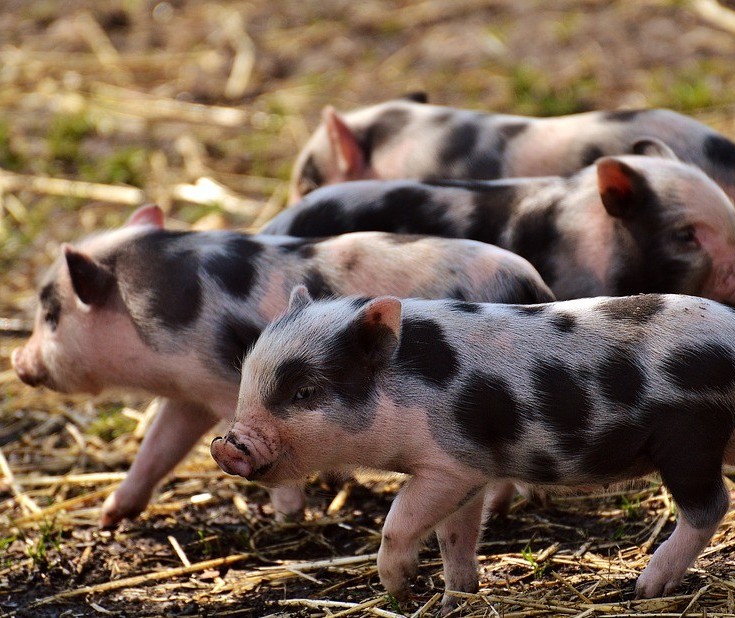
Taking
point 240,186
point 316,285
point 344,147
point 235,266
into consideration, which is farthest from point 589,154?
point 240,186

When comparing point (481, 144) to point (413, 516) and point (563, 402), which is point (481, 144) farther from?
point (413, 516)

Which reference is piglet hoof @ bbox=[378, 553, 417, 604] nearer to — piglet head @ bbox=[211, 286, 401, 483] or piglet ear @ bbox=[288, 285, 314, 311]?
piglet head @ bbox=[211, 286, 401, 483]

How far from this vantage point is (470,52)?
33.6ft

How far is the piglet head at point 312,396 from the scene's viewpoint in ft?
13.1

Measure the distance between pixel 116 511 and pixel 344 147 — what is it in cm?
229

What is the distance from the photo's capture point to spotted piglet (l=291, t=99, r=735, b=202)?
6.02 metres

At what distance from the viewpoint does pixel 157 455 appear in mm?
5387

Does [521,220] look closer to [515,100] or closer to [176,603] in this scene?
[176,603]

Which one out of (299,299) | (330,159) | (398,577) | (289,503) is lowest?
(289,503)

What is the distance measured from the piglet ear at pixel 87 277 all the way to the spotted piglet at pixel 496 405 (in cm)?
122

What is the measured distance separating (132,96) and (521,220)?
556cm

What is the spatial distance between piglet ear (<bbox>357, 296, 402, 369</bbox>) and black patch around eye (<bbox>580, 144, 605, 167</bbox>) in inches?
95.0

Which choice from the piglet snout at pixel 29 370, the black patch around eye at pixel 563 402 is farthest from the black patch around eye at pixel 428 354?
the piglet snout at pixel 29 370

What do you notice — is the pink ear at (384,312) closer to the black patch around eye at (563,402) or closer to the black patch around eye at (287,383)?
the black patch around eye at (287,383)
